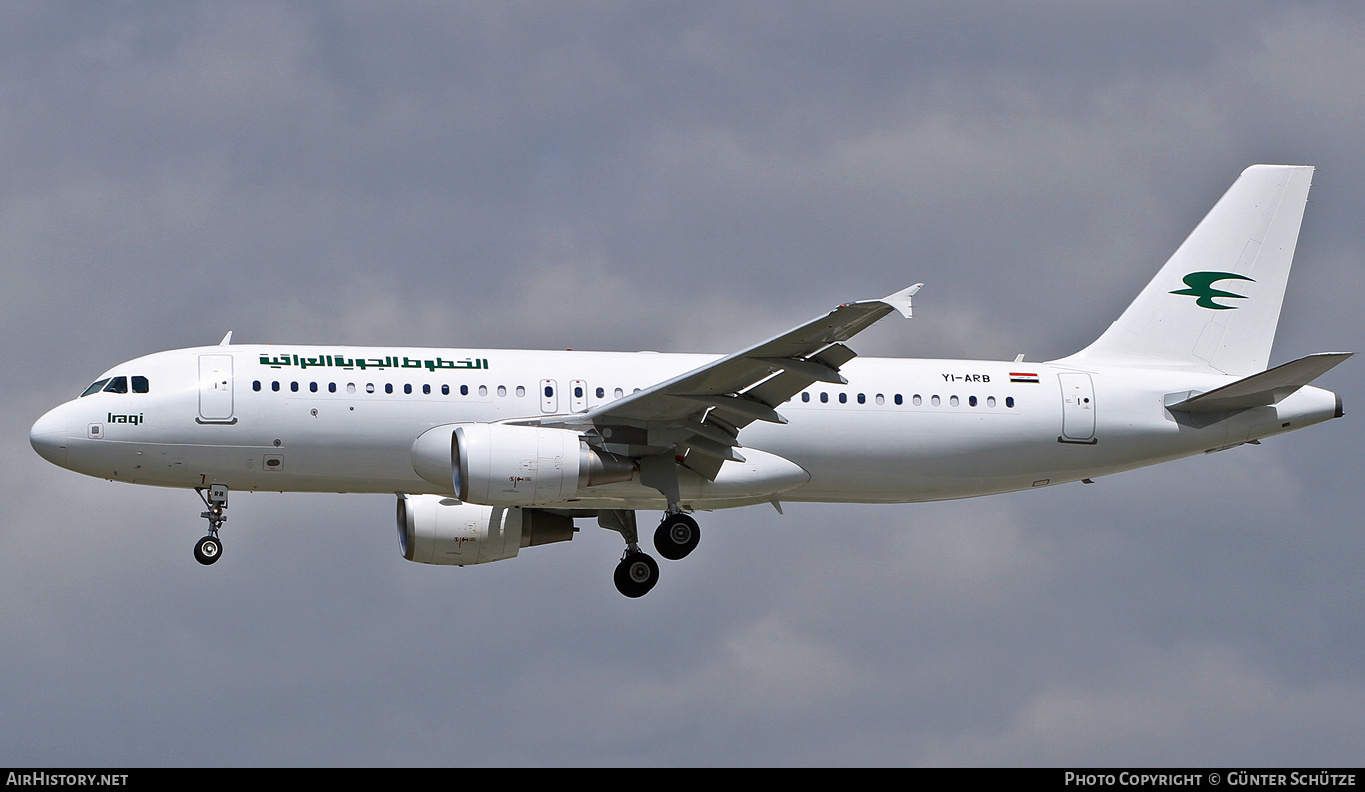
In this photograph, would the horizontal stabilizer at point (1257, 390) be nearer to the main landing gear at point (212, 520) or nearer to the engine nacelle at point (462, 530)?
the engine nacelle at point (462, 530)

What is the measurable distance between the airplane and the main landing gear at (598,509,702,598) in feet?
0.16

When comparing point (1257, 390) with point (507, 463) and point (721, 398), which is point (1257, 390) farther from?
point (507, 463)

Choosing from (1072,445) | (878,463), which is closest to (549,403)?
(878,463)

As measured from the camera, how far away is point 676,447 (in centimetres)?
3641

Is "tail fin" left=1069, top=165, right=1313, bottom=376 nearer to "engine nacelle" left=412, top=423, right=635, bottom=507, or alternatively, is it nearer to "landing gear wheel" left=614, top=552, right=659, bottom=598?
"landing gear wheel" left=614, top=552, right=659, bottom=598

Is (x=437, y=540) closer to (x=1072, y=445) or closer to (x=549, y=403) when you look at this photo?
(x=549, y=403)

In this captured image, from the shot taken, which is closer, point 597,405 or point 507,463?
point 507,463

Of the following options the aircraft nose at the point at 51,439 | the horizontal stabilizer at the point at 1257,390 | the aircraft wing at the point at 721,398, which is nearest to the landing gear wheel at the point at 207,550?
the aircraft nose at the point at 51,439

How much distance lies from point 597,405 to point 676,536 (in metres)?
3.15

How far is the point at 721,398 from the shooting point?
35.1m

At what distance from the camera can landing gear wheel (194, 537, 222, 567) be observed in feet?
119

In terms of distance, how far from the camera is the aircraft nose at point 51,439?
117ft

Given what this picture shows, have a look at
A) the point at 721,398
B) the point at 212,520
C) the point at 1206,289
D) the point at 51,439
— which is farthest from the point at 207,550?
the point at 1206,289
